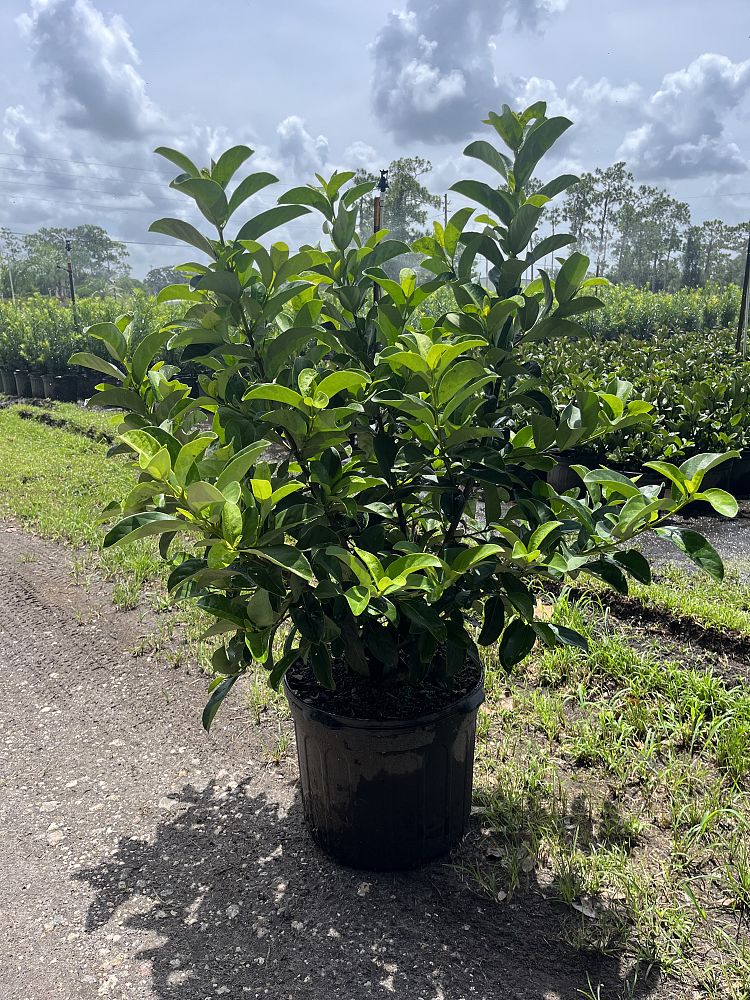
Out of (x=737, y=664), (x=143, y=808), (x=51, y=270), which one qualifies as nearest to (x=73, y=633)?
(x=143, y=808)

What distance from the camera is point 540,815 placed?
2.04 metres

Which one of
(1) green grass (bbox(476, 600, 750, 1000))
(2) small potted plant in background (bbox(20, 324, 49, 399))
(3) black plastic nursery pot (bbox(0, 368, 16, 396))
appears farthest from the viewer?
(3) black plastic nursery pot (bbox(0, 368, 16, 396))

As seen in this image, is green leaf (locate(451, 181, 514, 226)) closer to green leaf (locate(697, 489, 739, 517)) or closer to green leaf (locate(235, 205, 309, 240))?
green leaf (locate(235, 205, 309, 240))

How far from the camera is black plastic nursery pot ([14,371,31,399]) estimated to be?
14.1m

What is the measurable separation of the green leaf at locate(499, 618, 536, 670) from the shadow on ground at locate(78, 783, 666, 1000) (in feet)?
2.09

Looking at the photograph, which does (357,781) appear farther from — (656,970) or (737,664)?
(737,664)

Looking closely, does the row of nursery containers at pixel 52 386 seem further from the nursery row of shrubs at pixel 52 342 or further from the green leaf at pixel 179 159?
the green leaf at pixel 179 159

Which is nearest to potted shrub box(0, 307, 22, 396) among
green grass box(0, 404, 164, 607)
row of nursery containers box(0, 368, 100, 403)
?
row of nursery containers box(0, 368, 100, 403)

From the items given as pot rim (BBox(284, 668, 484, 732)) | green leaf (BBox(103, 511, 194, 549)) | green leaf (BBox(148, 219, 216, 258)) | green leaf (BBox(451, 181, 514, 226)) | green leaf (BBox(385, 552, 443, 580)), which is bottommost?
pot rim (BBox(284, 668, 484, 732))

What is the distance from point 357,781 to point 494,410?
0.96 meters

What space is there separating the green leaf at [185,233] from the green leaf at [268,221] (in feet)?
0.23

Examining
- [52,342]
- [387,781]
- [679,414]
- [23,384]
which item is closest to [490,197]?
[387,781]

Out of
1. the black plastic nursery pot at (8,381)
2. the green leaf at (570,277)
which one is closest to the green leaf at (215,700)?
the green leaf at (570,277)

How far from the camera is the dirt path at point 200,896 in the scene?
1.60 meters
